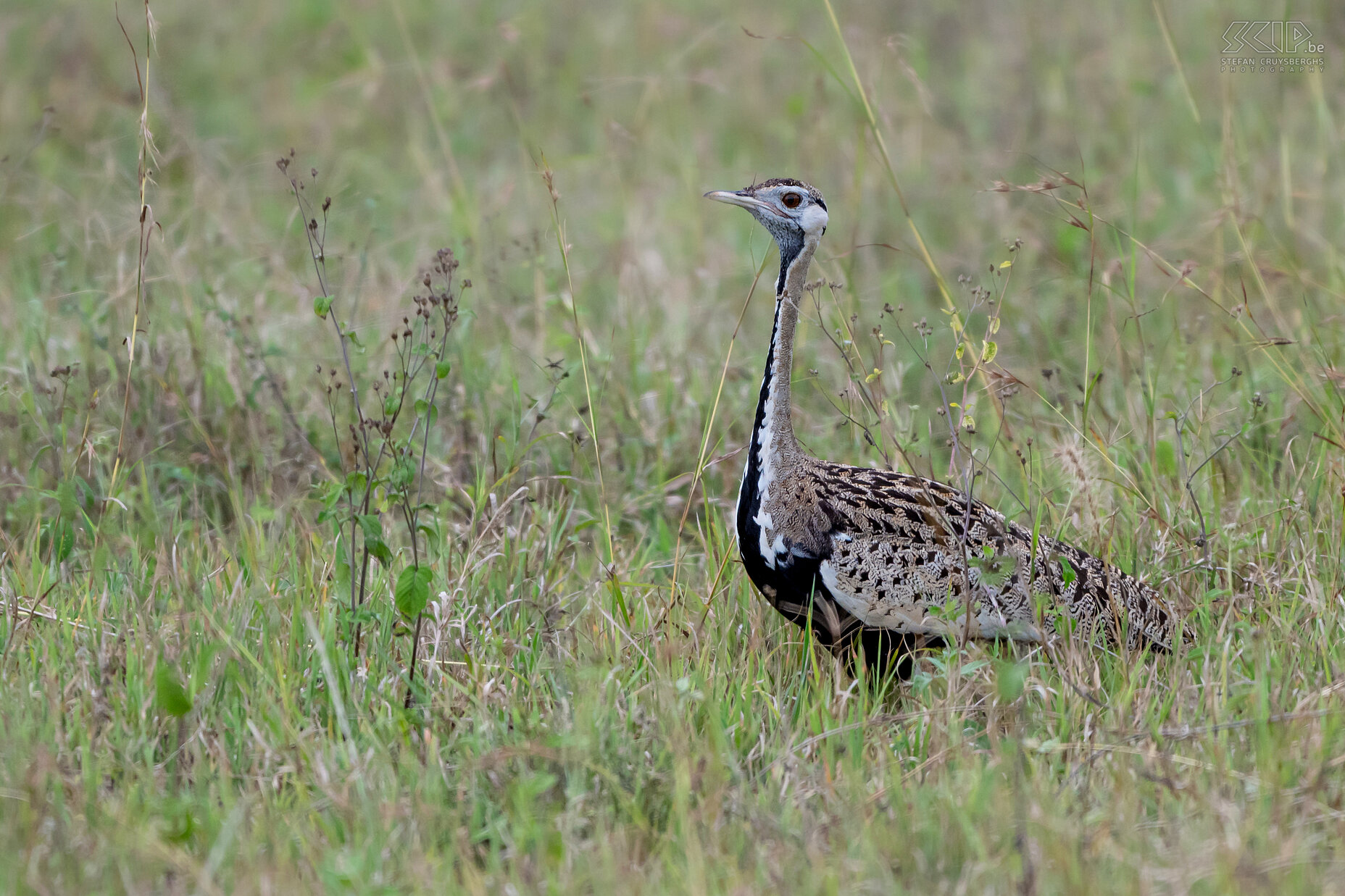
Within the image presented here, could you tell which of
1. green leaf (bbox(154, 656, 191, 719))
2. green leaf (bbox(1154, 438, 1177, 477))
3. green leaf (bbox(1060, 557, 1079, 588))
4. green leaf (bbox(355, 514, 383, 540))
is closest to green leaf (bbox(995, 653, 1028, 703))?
green leaf (bbox(1060, 557, 1079, 588))

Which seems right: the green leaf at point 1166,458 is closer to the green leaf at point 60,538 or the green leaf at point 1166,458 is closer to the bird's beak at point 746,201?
the bird's beak at point 746,201

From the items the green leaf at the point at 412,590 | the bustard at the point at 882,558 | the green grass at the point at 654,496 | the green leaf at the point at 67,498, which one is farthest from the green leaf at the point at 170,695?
the bustard at the point at 882,558

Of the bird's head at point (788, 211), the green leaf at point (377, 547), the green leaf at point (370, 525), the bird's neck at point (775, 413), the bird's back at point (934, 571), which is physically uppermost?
the bird's head at point (788, 211)

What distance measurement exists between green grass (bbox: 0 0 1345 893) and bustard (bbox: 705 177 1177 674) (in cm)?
14

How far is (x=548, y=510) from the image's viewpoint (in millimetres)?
4309

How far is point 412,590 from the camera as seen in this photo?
3.22m

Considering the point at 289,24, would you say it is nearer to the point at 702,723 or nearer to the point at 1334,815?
the point at 702,723

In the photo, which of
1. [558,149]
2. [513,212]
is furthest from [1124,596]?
[558,149]

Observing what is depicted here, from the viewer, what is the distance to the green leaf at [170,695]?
110 inches

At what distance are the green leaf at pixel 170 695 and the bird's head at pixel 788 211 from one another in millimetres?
1848

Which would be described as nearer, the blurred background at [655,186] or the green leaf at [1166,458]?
the green leaf at [1166,458]

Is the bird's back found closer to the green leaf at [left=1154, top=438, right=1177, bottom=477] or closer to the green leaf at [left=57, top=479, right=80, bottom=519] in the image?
the green leaf at [left=1154, top=438, right=1177, bottom=477]

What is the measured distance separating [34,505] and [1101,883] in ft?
11.2

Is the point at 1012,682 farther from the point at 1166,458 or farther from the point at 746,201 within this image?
the point at 1166,458
